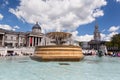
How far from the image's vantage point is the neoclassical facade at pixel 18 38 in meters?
86.9

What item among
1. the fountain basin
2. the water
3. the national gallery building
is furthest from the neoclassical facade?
the water

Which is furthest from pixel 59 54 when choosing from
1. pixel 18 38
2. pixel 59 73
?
pixel 18 38

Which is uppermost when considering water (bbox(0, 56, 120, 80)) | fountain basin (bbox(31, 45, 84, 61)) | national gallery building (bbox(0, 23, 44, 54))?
national gallery building (bbox(0, 23, 44, 54))

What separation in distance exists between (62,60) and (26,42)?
75560mm

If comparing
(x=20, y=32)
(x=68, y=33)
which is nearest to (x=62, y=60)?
(x=68, y=33)

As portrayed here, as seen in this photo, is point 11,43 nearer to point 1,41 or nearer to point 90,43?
point 1,41

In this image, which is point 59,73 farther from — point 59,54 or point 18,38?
point 18,38

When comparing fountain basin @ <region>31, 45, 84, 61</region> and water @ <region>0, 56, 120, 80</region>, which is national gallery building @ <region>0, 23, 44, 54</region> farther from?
water @ <region>0, 56, 120, 80</region>

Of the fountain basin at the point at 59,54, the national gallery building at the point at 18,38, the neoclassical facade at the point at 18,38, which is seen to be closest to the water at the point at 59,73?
the fountain basin at the point at 59,54

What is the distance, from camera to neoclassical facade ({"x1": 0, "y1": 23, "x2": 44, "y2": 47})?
86.9m

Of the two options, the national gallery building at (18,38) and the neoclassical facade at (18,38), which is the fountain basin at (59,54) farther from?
the neoclassical facade at (18,38)

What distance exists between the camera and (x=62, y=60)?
84.7ft

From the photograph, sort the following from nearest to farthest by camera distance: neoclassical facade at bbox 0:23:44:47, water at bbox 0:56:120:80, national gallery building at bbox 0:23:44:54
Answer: water at bbox 0:56:120:80, national gallery building at bbox 0:23:44:54, neoclassical facade at bbox 0:23:44:47

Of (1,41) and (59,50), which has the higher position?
(1,41)
